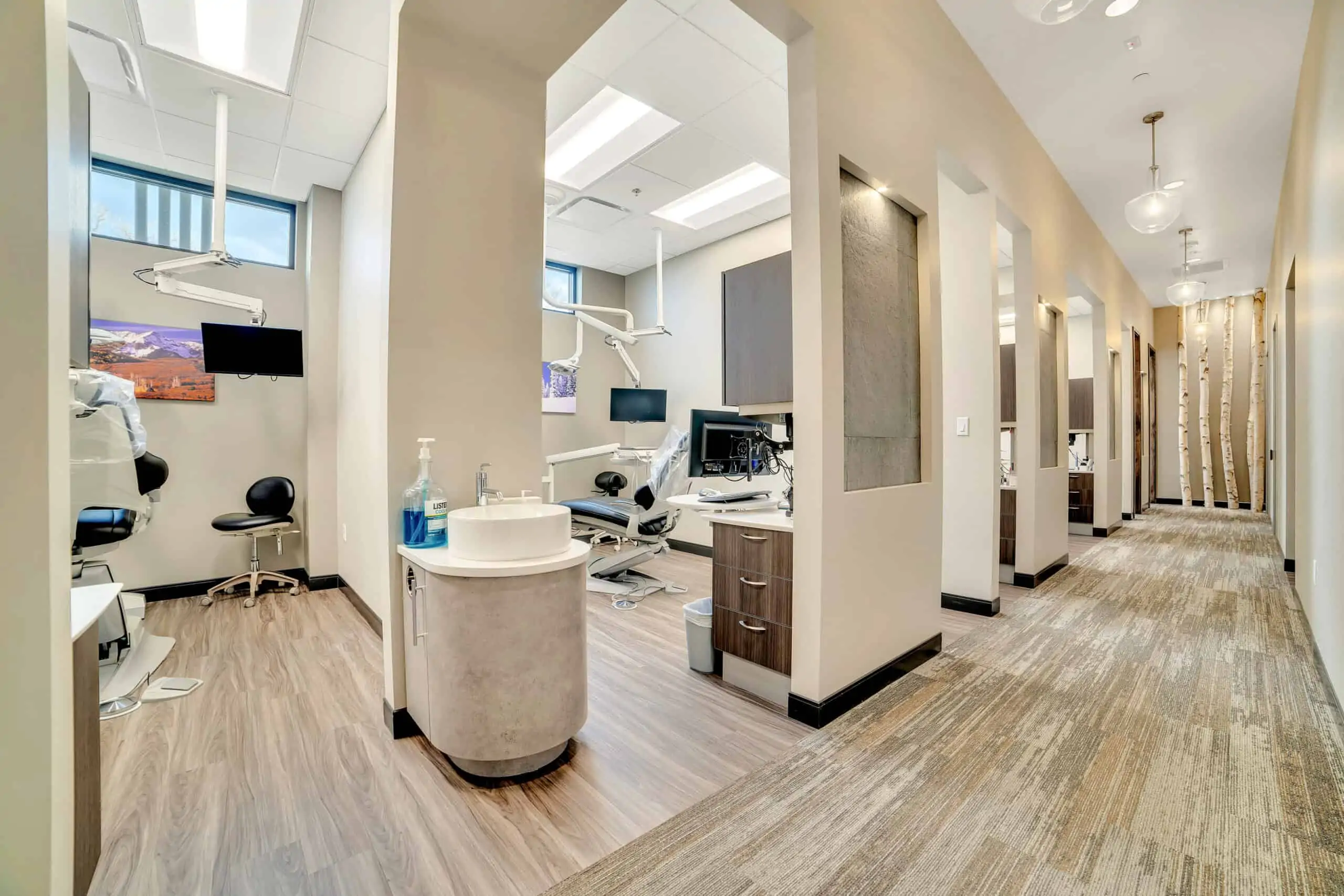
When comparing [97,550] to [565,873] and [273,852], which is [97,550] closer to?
[273,852]

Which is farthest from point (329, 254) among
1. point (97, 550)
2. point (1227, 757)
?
point (1227, 757)

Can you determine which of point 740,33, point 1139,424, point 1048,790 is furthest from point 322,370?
point 1139,424

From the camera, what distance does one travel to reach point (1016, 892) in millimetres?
1348

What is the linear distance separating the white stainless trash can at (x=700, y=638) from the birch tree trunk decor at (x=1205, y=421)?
10181mm

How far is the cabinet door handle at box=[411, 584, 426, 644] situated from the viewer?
6.22 ft

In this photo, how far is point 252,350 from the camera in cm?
395

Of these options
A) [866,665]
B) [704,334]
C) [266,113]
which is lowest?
[866,665]

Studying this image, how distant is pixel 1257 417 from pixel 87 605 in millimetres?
12070

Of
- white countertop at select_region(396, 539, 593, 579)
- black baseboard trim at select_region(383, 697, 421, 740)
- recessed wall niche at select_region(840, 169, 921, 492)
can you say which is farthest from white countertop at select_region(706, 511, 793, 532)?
black baseboard trim at select_region(383, 697, 421, 740)

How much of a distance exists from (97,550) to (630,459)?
3.73 metres

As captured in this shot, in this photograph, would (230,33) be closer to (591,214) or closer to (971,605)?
(591,214)

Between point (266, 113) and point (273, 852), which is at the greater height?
point (266, 113)

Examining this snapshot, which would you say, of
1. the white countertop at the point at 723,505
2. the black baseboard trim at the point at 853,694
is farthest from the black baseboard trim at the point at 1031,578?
the white countertop at the point at 723,505

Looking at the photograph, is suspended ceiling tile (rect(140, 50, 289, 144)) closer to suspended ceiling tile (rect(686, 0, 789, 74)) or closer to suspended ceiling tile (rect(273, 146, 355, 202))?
suspended ceiling tile (rect(273, 146, 355, 202))
